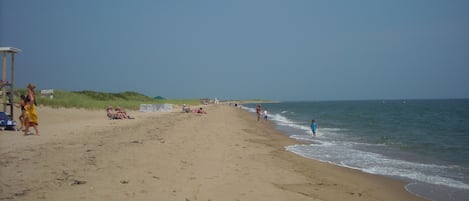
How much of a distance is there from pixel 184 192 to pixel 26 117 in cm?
897

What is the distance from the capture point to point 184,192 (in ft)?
19.3

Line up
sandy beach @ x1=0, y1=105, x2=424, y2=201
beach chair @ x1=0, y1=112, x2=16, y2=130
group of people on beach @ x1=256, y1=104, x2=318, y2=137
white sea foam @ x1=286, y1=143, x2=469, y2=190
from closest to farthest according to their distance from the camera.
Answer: sandy beach @ x1=0, y1=105, x2=424, y2=201 < white sea foam @ x1=286, y1=143, x2=469, y2=190 < beach chair @ x1=0, y1=112, x2=16, y2=130 < group of people on beach @ x1=256, y1=104, x2=318, y2=137

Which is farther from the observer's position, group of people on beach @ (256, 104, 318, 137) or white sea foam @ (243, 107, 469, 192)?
group of people on beach @ (256, 104, 318, 137)

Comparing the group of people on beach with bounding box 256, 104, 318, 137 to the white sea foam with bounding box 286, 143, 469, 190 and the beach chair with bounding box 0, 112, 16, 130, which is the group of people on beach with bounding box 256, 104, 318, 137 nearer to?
the white sea foam with bounding box 286, 143, 469, 190

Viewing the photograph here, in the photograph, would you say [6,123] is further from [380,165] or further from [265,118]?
[265,118]

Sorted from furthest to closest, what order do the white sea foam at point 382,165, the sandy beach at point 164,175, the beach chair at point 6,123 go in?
the beach chair at point 6,123 → the white sea foam at point 382,165 → the sandy beach at point 164,175

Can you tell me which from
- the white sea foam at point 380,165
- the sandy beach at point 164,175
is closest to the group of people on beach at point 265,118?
the white sea foam at point 380,165

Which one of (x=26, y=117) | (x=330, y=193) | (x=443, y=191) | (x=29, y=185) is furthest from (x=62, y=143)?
(x=443, y=191)

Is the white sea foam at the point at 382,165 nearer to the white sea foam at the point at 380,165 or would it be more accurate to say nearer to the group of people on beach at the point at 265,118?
the white sea foam at the point at 380,165

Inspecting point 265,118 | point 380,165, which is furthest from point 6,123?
point 265,118

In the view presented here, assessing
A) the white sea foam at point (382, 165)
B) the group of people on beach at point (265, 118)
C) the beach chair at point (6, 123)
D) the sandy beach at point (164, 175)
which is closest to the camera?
the sandy beach at point (164, 175)

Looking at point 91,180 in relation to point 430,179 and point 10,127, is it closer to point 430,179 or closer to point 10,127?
point 430,179

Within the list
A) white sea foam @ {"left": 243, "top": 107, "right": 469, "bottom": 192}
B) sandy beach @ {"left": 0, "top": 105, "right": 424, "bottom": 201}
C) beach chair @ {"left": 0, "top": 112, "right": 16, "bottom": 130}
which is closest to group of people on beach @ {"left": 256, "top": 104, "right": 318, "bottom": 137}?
white sea foam @ {"left": 243, "top": 107, "right": 469, "bottom": 192}

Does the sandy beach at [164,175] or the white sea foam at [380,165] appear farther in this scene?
the white sea foam at [380,165]
